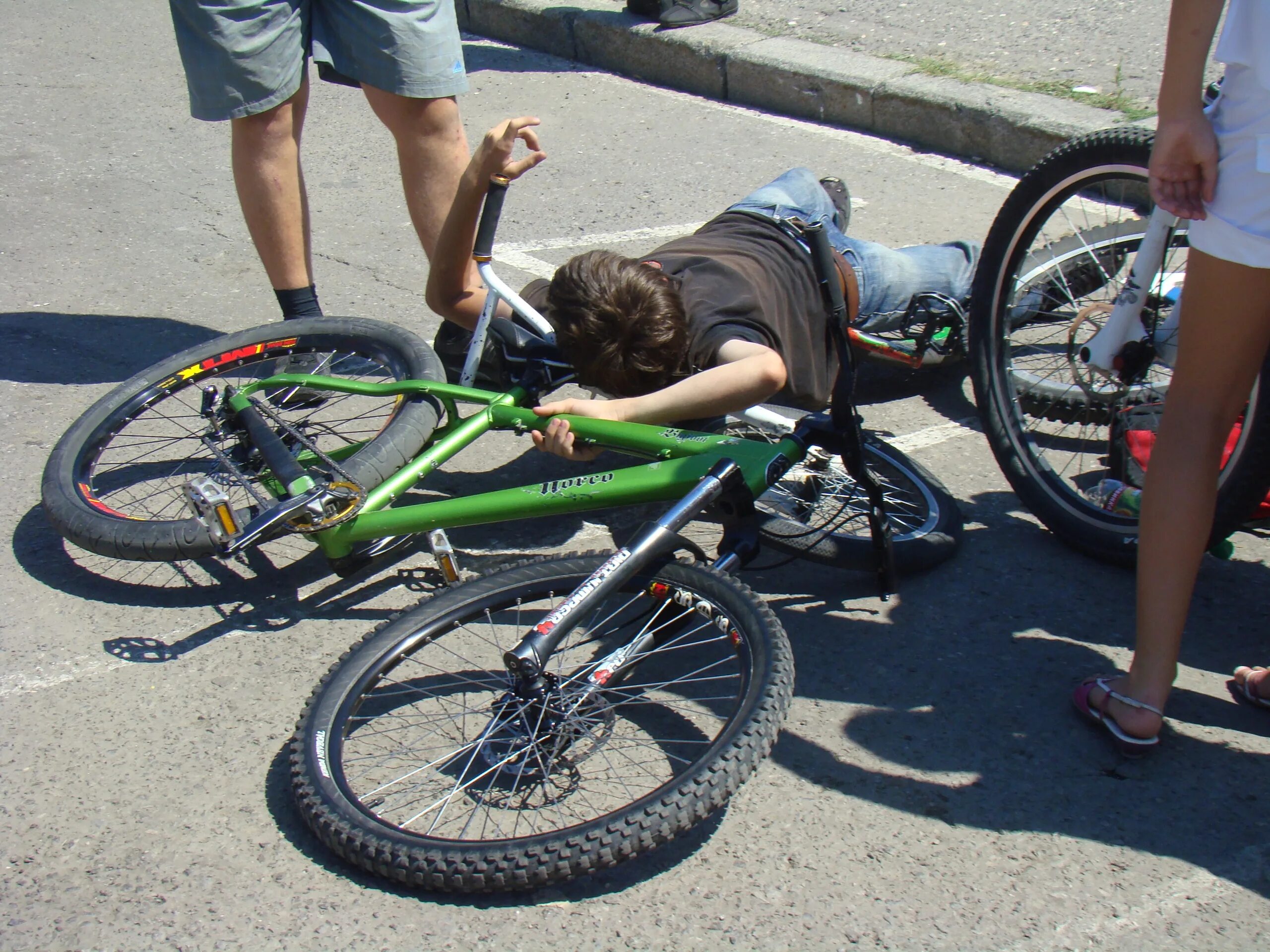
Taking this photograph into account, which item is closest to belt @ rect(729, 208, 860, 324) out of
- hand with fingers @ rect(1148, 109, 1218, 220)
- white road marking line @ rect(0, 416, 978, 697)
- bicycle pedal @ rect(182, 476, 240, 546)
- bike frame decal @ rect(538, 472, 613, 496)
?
bike frame decal @ rect(538, 472, 613, 496)

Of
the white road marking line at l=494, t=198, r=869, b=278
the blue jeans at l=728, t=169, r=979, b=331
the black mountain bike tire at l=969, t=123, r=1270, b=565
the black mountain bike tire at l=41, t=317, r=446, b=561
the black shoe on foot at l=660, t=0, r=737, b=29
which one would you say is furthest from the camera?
the black shoe on foot at l=660, t=0, r=737, b=29

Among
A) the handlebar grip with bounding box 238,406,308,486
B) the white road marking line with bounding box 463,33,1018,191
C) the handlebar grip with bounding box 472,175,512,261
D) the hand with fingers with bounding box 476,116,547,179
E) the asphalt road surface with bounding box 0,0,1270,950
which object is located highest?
the hand with fingers with bounding box 476,116,547,179

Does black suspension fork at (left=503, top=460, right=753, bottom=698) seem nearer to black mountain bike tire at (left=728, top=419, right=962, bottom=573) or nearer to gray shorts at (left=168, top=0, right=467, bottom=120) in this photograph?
black mountain bike tire at (left=728, top=419, right=962, bottom=573)

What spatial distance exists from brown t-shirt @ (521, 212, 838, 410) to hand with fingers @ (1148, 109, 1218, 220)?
96 centimetres

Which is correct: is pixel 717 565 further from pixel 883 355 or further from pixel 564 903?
pixel 883 355

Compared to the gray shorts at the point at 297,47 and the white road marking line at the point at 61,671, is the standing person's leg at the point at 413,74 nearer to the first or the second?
the gray shorts at the point at 297,47

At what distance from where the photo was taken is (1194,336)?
2156 mm

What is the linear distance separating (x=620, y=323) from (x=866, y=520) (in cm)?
82

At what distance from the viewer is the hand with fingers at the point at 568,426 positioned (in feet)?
9.09

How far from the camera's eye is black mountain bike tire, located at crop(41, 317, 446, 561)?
114 inches

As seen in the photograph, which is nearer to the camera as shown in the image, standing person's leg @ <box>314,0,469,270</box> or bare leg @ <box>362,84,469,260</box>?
standing person's leg @ <box>314,0,469,270</box>

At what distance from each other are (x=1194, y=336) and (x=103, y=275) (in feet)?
13.6

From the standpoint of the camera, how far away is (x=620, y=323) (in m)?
2.83

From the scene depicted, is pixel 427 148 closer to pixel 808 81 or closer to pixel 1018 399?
pixel 1018 399
